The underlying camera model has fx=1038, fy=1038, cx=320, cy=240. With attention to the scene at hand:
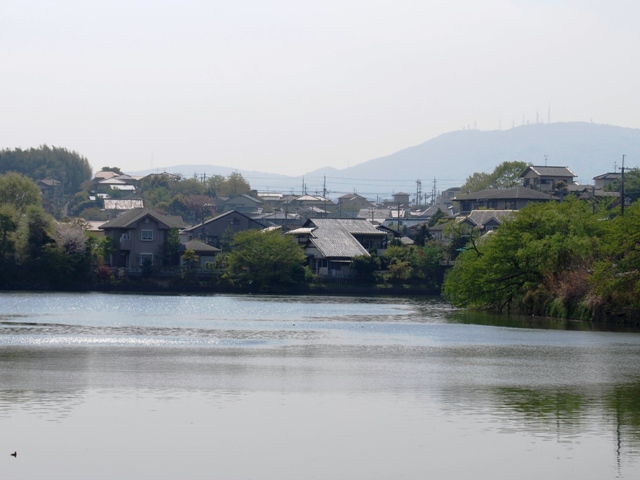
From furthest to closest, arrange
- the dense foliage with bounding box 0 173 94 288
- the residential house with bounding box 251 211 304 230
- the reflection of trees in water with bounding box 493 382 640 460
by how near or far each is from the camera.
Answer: the residential house with bounding box 251 211 304 230 → the dense foliage with bounding box 0 173 94 288 → the reflection of trees in water with bounding box 493 382 640 460

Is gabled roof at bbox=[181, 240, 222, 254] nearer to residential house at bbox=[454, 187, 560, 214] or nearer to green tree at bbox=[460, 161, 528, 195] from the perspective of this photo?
residential house at bbox=[454, 187, 560, 214]

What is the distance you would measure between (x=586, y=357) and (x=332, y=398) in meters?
11.1

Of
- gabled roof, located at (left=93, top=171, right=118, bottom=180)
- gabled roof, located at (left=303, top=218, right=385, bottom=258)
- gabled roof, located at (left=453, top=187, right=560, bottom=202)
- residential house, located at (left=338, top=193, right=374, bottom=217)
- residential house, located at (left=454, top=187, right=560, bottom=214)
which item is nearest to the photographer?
gabled roof, located at (left=303, top=218, right=385, bottom=258)

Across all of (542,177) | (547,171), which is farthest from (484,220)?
(547,171)

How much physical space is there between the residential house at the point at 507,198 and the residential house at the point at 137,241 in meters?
30.7

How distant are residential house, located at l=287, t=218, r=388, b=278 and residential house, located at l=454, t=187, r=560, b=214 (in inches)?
517

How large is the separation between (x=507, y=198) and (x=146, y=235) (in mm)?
32697

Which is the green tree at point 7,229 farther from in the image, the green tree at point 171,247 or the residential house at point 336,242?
the residential house at point 336,242

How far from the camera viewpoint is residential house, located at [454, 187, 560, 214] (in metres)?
88.1

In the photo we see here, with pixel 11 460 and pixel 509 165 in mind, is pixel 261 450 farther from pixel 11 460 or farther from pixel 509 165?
pixel 509 165

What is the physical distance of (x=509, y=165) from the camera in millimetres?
Result: 106562

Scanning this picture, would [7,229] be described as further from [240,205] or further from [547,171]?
[547,171]

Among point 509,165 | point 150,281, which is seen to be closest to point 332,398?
point 150,281

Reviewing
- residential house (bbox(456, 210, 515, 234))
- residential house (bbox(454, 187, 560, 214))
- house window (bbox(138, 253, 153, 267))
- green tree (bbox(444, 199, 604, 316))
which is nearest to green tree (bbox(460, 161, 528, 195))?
residential house (bbox(454, 187, 560, 214))
